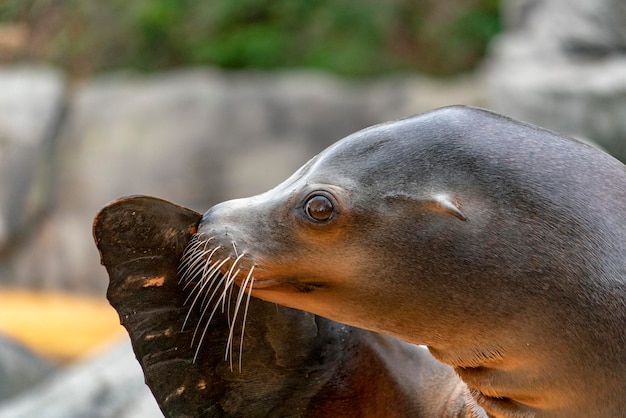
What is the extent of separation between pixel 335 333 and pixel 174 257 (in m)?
0.41

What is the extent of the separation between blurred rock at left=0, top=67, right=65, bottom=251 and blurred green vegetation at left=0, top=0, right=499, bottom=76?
150cm

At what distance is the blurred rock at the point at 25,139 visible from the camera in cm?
889

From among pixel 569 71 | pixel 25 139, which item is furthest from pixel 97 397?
pixel 25 139

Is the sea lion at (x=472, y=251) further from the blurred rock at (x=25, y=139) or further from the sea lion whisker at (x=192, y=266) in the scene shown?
the blurred rock at (x=25, y=139)

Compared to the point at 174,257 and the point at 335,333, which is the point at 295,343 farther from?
the point at 174,257

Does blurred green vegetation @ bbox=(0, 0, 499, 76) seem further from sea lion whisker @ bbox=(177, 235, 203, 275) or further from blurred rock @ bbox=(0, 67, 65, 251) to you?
sea lion whisker @ bbox=(177, 235, 203, 275)

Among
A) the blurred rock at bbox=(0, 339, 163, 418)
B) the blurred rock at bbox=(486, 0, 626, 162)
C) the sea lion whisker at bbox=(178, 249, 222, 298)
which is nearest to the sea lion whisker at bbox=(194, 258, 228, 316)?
the sea lion whisker at bbox=(178, 249, 222, 298)

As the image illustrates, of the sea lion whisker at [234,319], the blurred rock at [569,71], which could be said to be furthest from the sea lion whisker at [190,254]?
the blurred rock at [569,71]

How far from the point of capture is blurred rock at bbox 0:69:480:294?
9008 mm

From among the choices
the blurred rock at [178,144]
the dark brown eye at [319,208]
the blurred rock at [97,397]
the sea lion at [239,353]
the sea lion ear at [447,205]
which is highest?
the dark brown eye at [319,208]

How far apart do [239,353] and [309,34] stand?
9274 millimetres

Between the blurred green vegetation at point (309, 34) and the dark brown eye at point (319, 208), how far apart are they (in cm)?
895

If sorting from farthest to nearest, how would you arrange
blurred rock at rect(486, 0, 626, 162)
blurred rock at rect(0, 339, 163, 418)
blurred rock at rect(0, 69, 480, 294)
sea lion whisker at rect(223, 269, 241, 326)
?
1. blurred rock at rect(0, 69, 480, 294)
2. blurred rock at rect(486, 0, 626, 162)
3. blurred rock at rect(0, 339, 163, 418)
4. sea lion whisker at rect(223, 269, 241, 326)

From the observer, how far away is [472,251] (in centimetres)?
181
